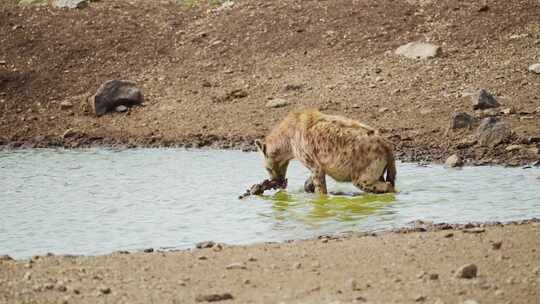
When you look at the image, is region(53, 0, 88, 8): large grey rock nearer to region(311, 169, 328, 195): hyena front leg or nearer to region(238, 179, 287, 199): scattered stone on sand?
region(238, 179, 287, 199): scattered stone on sand

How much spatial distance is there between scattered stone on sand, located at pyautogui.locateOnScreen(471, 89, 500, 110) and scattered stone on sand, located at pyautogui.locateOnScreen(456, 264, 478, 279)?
819cm

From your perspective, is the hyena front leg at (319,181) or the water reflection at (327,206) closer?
the water reflection at (327,206)

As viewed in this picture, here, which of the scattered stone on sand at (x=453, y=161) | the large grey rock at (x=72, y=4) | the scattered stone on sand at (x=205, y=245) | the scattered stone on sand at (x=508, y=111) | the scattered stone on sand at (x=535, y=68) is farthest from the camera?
the large grey rock at (x=72, y=4)

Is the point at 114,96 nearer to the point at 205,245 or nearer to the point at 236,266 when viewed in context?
the point at 205,245

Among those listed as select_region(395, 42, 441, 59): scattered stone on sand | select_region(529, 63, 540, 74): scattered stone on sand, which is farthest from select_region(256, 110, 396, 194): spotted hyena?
select_region(395, 42, 441, 59): scattered stone on sand

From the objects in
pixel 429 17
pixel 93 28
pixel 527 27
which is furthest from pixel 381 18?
pixel 93 28

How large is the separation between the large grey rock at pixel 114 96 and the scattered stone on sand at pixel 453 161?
19.2 ft

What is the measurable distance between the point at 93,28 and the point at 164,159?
600 cm

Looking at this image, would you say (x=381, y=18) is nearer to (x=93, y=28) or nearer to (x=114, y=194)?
(x=93, y=28)

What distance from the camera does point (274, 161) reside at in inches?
513

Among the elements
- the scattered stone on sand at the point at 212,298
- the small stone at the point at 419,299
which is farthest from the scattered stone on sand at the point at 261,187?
the small stone at the point at 419,299

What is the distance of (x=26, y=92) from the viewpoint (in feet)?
60.9

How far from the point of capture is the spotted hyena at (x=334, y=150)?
468 inches

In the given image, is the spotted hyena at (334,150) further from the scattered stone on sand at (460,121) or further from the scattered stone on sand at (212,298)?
the scattered stone on sand at (212,298)
